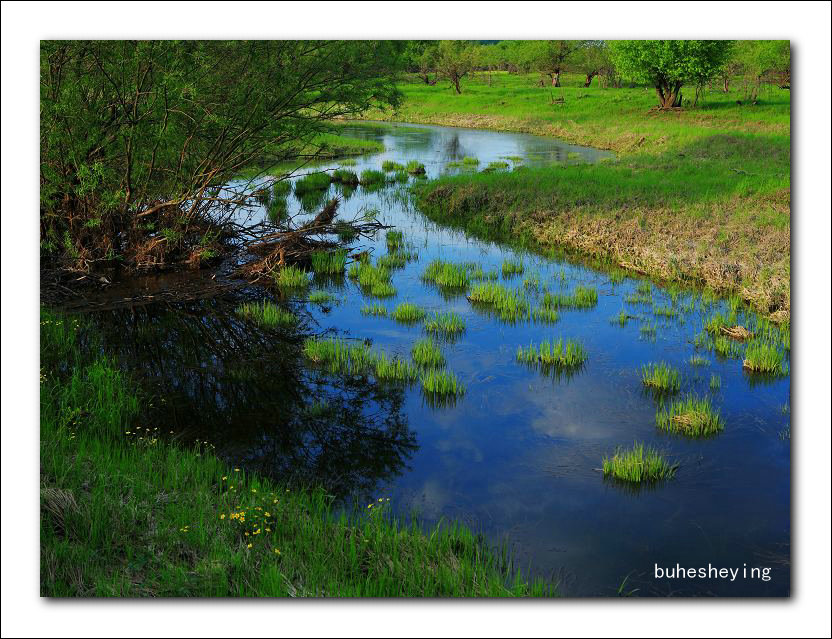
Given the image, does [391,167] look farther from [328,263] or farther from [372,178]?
[328,263]

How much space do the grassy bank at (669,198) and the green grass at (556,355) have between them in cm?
396

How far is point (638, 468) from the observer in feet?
27.3

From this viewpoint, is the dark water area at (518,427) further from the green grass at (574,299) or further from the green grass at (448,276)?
the green grass at (448,276)

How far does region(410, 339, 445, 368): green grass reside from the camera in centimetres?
1177

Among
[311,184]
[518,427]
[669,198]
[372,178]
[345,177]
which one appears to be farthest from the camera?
[345,177]

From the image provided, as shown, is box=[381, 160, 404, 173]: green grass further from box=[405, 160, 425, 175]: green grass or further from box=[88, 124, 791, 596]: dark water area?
box=[88, 124, 791, 596]: dark water area

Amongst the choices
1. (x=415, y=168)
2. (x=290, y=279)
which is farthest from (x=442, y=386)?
(x=415, y=168)

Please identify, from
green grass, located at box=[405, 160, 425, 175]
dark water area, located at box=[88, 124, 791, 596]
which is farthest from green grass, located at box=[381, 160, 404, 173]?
dark water area, located at box=[88, 124, 791, 596]

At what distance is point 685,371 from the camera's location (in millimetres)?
11242

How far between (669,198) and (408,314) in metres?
10.3

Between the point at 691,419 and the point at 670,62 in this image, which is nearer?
the point at 691,419

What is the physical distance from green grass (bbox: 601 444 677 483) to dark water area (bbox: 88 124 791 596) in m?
0.16

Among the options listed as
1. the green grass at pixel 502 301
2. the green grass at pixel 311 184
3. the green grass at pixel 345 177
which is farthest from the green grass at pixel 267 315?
the green grass at pixel 345 177
